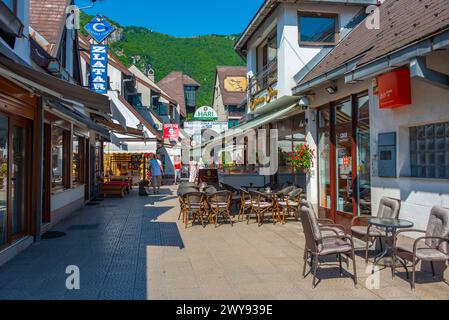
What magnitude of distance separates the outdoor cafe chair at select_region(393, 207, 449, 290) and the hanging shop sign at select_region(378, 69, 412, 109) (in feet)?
6.23

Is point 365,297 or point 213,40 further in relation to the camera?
point 213,40

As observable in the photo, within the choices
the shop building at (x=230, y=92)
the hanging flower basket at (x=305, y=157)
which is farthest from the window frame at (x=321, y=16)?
the shop building at (x=230, y=92)

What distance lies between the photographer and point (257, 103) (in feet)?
45.7

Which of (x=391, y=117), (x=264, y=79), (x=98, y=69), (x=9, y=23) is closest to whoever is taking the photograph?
(x=9, y=23)

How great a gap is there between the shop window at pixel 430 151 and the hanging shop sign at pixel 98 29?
1301 cm

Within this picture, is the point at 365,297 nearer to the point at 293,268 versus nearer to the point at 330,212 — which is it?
the point at 293,268

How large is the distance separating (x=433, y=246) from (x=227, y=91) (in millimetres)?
35632

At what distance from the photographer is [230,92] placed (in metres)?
39.7

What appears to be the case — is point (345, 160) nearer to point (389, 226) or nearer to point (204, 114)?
point (389, 226)

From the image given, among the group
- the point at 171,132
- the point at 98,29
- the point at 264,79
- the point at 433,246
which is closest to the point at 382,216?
the point at 433,246

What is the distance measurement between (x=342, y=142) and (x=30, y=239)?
23.3ft

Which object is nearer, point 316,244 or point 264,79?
point 316,244
